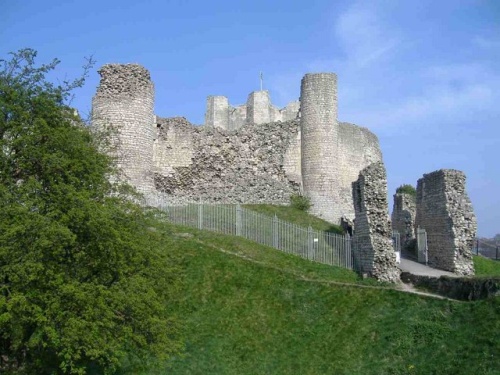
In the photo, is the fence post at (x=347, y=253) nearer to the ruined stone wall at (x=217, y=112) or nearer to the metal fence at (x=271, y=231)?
the metal fence at (x=271, y=231)

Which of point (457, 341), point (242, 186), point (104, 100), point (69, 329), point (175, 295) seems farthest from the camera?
point (242, 186)

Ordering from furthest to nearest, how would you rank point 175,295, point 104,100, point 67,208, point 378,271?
point 104,100 < point 378,271 < point 175,295 < point 67,208

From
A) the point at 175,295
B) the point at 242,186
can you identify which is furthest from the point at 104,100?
the point at 175,295

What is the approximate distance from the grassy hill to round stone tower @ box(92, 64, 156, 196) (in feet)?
35.8

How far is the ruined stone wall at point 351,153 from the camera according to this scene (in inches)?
1613

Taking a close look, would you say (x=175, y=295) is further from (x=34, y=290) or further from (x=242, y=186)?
(x=242, y=186)

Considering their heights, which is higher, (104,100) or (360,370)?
(104,100)

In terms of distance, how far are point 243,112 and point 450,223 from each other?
4451cm

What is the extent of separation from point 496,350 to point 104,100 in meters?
24.6

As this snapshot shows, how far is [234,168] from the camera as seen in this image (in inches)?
1540

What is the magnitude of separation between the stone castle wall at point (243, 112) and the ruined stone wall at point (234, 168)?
26119 millimetres

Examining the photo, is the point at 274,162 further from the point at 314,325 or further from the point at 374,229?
the point at 314,325

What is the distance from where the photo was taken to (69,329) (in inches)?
547

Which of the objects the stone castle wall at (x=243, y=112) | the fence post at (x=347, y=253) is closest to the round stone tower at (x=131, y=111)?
the fence post at (x=347, y=253)
